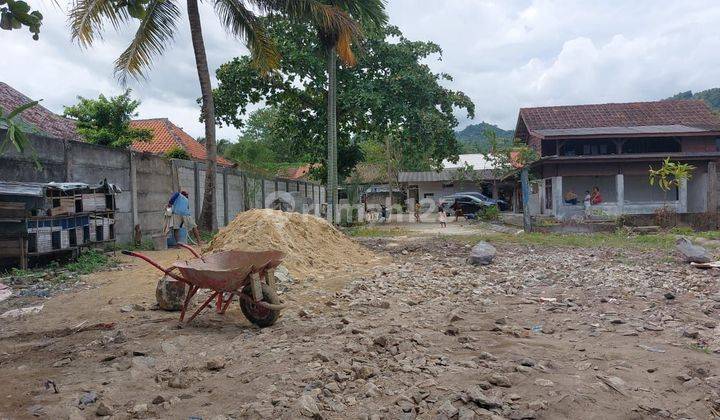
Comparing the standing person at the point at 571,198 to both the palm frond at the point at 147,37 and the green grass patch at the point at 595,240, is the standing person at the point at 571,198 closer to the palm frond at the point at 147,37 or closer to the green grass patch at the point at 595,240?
the green grass patch at the point at 595,240

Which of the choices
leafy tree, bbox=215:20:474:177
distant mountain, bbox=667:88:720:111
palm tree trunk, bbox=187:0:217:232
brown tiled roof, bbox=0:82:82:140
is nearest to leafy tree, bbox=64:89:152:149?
brown tiled roof, bbox=0:82:82:140

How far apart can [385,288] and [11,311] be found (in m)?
4.61

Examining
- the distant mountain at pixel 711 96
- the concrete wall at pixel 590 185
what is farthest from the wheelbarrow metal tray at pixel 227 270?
the distant mountain at pixel 711 96

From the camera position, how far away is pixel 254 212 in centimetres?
990

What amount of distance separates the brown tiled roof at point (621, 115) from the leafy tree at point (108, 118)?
1888 cm

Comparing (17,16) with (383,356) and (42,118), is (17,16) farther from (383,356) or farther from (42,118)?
(42,118)

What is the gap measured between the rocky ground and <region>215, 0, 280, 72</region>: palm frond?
7099 mm

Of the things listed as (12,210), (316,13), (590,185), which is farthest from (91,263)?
(590,185)

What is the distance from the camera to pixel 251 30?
1238 centimetres

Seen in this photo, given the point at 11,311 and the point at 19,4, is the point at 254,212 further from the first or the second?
the point at 19,4

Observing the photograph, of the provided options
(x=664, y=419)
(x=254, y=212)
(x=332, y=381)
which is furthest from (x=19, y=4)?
(x=254, y=212)

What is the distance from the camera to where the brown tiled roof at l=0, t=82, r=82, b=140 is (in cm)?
1722

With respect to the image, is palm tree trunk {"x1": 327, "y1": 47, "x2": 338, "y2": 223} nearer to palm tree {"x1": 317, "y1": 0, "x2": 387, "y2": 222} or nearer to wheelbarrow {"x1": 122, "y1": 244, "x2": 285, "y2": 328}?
palm tree {"x1": 317, "y1": 0, "x2": 387, "y2": 222}

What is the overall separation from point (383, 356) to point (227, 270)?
1664mm
